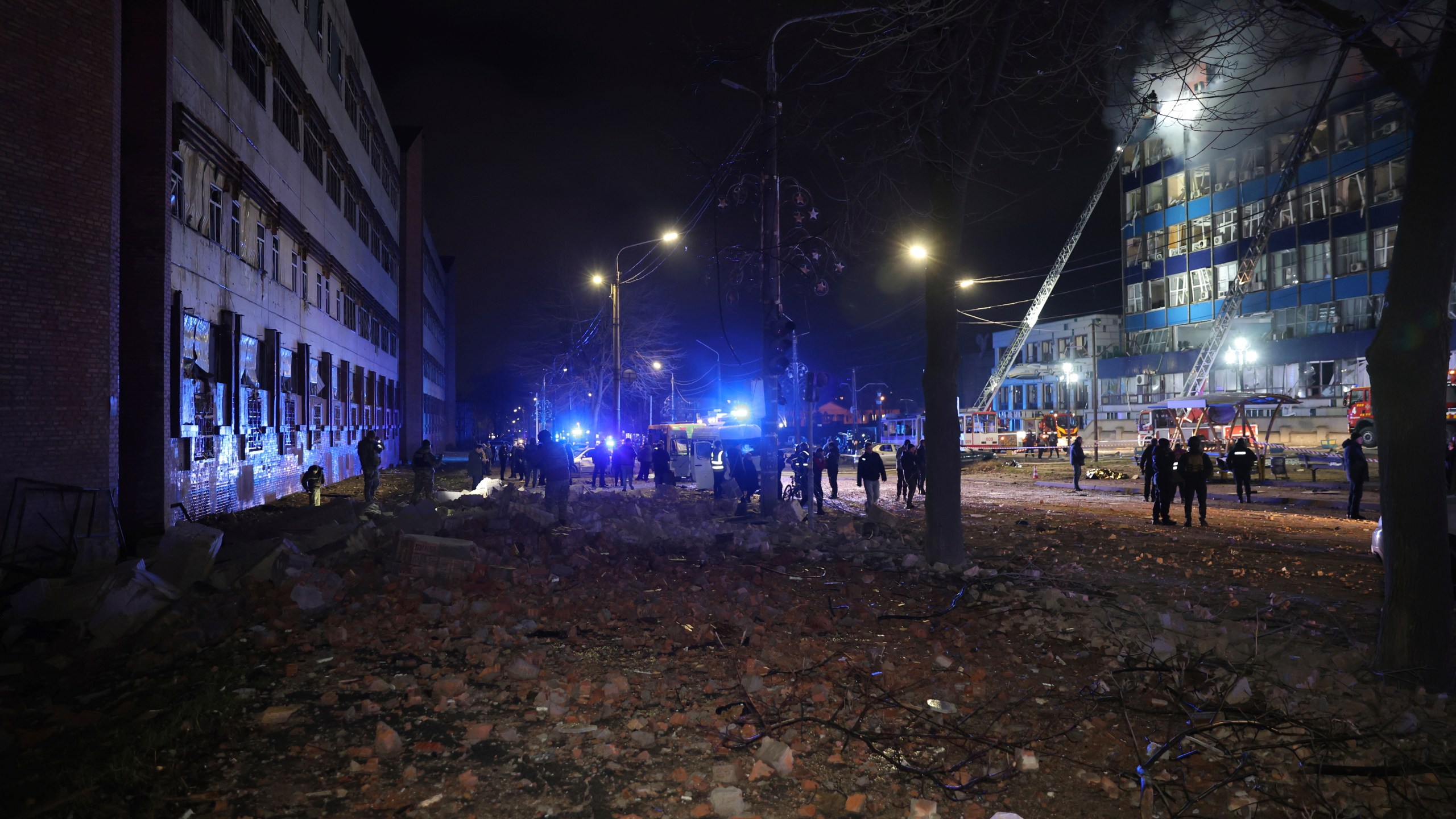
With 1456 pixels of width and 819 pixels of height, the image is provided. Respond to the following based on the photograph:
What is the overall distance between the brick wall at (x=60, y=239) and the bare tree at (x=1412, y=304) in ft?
42.4

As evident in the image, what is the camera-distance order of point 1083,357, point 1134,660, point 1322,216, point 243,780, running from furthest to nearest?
point 1083,357, point 1322,216, point 1134,660, point 243,780

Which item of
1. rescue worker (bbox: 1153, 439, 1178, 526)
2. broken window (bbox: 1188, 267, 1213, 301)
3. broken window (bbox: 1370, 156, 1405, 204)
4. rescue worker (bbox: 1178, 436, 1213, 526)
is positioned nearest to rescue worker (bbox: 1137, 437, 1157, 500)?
rescue worker (bbox: 1153, 439, 1178, 526)

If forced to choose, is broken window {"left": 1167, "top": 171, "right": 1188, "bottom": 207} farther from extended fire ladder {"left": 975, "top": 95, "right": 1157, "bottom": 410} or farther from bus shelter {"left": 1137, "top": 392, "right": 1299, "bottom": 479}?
bus shelter {"left": 1137, "top": 392, "right": 1299, "bottom": 479}

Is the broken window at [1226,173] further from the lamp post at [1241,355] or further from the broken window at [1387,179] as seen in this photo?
the lamp post at [1241,355]

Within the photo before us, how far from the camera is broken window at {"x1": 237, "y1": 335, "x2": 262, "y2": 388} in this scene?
17.8 meters

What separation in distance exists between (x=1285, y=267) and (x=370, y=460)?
183ft

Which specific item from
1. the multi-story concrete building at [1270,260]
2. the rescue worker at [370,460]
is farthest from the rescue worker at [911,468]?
the multi-story concrete building at [1270,260]

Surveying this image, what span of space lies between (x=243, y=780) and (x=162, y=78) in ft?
43.0

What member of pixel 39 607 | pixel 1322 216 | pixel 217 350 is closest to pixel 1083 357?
pixel 1322 216

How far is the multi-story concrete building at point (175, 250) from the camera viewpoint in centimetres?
1039

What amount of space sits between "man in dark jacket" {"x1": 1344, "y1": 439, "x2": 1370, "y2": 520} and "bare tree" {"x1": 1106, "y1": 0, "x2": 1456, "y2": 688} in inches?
500

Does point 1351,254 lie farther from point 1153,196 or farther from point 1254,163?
point 1153,196

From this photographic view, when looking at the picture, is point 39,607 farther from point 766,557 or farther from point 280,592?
point 766,557

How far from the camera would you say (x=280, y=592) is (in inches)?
319
